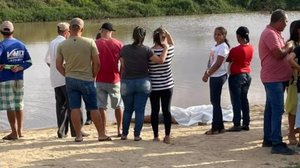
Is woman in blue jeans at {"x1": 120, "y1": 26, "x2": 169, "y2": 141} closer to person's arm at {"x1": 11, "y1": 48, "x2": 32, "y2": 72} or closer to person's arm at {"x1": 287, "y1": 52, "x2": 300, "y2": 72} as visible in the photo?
person's arm at {"x1": 11, "y1": 48, "x2": 32, "y2": 72}

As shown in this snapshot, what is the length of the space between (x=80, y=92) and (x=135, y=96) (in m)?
0.69

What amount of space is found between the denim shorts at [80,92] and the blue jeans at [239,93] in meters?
1.94

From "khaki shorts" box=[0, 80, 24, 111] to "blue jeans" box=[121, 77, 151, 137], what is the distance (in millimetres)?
1474

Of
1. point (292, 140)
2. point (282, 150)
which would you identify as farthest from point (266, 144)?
point (282, 150)

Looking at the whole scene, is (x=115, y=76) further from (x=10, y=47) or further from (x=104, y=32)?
(x=10, y=47)

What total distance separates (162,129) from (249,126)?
133 cm

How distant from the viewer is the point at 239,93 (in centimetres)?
809

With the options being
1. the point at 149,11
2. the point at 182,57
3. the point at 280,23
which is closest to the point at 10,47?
the point at 280,23

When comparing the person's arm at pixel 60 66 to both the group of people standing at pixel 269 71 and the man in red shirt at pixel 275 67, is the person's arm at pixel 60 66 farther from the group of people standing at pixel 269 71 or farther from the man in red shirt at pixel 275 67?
the man in red shirt at pixel 275 67

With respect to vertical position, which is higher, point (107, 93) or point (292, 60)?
point (292, 60)

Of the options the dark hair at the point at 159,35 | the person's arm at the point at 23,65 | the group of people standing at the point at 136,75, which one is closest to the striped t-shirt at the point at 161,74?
the group of people standing at the point at 136,75

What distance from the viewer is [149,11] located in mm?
Result: 47250

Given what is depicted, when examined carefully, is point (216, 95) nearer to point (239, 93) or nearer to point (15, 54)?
point (239, 93)

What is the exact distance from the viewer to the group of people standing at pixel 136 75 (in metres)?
6.61
